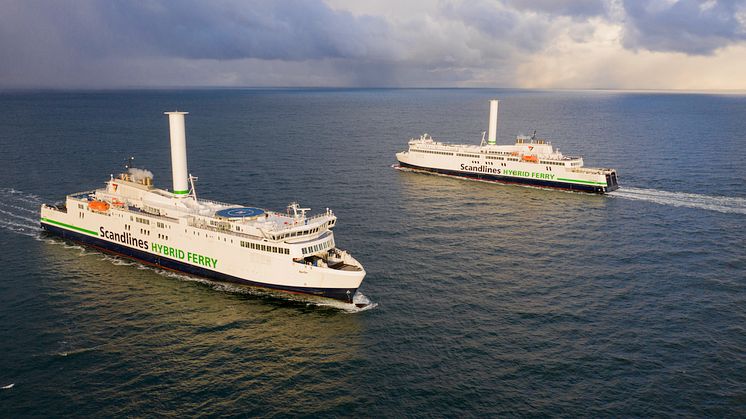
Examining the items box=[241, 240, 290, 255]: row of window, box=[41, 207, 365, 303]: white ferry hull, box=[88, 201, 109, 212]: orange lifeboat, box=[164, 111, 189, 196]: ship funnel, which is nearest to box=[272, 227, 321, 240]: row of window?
box=[241, 240, 290, 255]: row of window

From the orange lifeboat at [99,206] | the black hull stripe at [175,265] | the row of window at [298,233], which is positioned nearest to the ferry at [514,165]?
the row of window at [298,233]

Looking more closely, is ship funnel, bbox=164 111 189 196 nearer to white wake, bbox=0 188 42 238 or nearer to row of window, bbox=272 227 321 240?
row of window, bbox=272 227 321 240

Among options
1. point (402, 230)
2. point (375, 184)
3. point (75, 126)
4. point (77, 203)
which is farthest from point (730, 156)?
point (75, 126)

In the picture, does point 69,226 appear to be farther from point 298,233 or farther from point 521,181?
point 521,181

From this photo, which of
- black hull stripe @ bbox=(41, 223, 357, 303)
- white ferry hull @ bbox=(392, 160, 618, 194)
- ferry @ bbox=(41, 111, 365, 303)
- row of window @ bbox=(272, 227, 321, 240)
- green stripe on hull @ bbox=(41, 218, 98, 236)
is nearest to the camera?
black hull stripe @ bbox=(41, 223, 357, 303)

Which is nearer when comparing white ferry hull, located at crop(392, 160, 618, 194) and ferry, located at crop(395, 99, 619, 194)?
white ferry hull, located at crop(392, 160, 618, 194)

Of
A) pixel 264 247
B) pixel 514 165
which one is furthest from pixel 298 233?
pixel 514 165

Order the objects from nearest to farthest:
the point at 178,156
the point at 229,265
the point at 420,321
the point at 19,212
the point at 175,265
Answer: the point at 420,321
the point at 229,265
the point at 175,265
the point at 178,156
the point at 19,212
